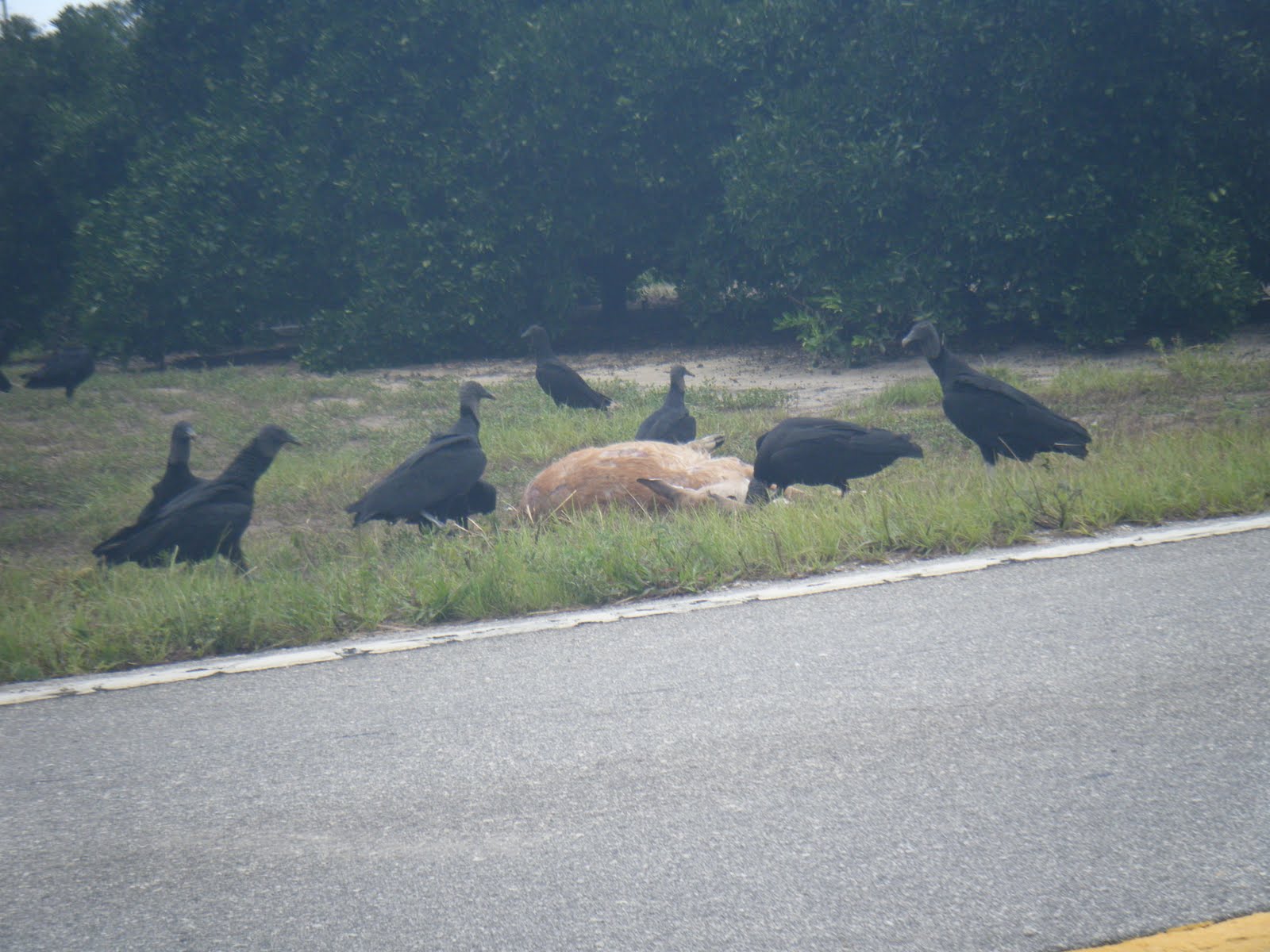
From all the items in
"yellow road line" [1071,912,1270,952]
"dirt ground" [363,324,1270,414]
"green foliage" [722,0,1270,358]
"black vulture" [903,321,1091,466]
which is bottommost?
"dirt ground" [363,324,1270,414]

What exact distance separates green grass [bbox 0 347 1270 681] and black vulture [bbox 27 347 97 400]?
402 centimetres

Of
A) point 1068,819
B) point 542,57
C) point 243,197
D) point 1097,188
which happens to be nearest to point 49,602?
point 1068,819

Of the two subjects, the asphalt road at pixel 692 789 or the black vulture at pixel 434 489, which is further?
the black vulture at pixel 434 489

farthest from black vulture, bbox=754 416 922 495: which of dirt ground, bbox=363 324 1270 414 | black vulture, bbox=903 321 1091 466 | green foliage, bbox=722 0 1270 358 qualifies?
green foliage, bbox=722 0 1270 358

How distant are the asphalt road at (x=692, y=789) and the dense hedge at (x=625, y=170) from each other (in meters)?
9.30

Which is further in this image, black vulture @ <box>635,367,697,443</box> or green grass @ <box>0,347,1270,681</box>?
black vulture @ <box>635,367,697,443</box>

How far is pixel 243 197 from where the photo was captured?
1844cm

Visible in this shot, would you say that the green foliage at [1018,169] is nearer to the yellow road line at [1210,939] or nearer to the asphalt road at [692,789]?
the asphalt road at [692,789]

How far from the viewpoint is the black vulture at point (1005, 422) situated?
285 inches

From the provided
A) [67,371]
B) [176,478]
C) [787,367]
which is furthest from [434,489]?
[67,371]

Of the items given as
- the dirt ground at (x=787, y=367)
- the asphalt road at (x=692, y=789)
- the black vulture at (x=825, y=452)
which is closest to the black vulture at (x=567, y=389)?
the dirt ground at (x=787, y=367)

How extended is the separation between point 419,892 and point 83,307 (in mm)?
18692

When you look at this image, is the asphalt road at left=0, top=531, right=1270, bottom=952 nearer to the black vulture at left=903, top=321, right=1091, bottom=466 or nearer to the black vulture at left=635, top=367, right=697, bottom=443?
the black vulture at left=903, top=321, right=1091, bottom=466

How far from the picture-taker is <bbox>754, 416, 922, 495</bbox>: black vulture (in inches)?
282
